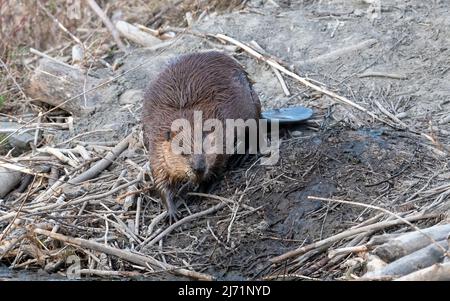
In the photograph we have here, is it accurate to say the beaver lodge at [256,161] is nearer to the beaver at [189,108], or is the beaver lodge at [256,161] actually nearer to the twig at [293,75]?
the twig at [293,75]

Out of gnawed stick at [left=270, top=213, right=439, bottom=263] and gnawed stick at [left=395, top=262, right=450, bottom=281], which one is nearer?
gnawed stick at [left=395, top=262, right=450, bottom=281]

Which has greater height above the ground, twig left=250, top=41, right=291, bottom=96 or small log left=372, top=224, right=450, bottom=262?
small log left=372, top=224, right=450, bottom=262

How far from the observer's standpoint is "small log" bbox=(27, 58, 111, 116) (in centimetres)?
667

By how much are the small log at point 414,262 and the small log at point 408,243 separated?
88 millimetres

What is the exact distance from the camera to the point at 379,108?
19.0 feet

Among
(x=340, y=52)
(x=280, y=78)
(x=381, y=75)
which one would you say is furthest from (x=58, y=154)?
(x=381, y=75)

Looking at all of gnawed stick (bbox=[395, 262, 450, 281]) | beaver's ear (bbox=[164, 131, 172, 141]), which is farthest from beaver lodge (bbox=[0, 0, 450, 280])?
beaver's ear (bbox=[164, 131, 172, 141])

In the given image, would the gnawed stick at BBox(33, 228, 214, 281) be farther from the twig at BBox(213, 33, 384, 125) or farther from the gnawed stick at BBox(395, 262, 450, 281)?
the twig at BBox(213, 33, 384, 125)

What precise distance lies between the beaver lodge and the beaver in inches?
7.0

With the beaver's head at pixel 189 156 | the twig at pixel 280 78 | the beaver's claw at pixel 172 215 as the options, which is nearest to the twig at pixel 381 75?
the twig at pixel 280 78

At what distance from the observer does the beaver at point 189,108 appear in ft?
16.9

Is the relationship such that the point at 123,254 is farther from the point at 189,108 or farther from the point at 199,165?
the point at 189,108

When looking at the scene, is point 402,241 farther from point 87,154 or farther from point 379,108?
point 87,154
